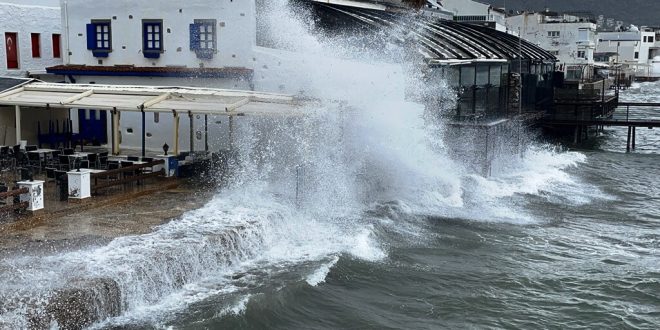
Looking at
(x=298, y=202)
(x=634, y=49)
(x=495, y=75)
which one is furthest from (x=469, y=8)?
(x=634, y=49)

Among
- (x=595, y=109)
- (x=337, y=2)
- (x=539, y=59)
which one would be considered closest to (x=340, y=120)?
(x=337, y=2)

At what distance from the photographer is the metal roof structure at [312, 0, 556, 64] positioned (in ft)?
90.9

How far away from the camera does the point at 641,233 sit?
18.1m

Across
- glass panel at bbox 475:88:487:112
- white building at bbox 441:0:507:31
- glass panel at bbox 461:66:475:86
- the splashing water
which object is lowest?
the splashing water

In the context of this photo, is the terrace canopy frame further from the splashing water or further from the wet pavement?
the wet pavement

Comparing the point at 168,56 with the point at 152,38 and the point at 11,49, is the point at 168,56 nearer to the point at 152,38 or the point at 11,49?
the point at 152,38

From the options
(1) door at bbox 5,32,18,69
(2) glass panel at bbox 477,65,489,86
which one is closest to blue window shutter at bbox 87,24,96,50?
(1) door at bbox 5,32,18,69

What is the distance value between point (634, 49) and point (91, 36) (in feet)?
469

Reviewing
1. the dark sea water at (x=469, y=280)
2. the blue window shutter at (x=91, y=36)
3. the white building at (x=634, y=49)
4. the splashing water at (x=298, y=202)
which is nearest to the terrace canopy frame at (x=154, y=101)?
the splashing water at (x=298, y=202)

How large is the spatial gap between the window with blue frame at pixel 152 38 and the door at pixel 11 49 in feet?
17.8

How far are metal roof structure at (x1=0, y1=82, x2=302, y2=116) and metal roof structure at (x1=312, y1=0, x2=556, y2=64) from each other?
870 cm

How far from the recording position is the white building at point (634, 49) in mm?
144500

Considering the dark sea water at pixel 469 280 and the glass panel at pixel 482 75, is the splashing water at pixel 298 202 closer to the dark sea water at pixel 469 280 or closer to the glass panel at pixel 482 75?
the dark sea water at pixel 469 280

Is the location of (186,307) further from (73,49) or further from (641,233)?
(73,49)
